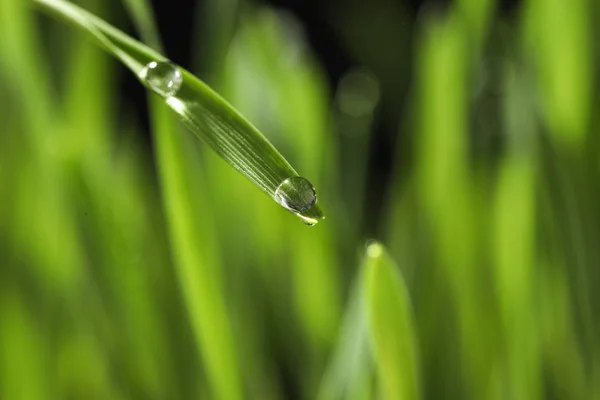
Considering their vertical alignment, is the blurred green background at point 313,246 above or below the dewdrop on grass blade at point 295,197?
above

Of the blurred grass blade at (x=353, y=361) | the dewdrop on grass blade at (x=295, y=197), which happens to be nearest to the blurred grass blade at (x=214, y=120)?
the dewdrop on grass blade at (x=295, y=197)

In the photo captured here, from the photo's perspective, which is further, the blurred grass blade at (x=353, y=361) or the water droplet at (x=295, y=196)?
the blurred grass blade at (x=353, y=361)

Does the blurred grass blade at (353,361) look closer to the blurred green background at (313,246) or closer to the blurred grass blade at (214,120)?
the blurred green background at (313,246)

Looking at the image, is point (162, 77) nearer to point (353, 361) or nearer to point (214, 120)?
point (214, 120)

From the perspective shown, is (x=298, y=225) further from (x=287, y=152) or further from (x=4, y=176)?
(x=4, y=176)

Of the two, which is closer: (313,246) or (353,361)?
(353,361)

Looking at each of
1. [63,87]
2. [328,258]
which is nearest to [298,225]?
[328,258]

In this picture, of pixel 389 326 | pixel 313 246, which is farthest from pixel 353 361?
pixel 313 246
